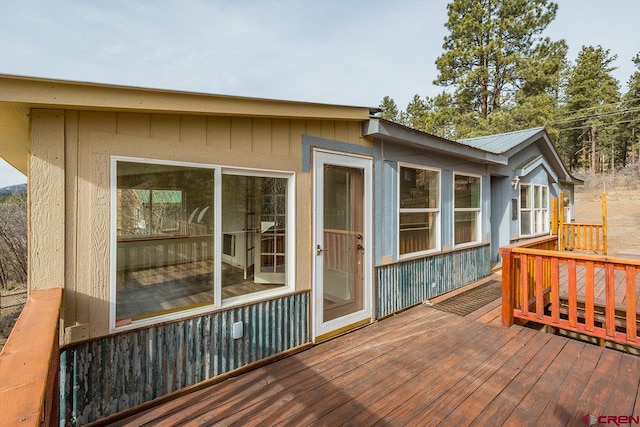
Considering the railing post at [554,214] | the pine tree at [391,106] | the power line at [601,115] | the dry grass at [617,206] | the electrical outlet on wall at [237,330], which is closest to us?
the electrical outlet on wall at [237,330]

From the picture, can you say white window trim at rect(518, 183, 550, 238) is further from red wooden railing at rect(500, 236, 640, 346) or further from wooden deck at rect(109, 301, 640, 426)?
wooden deck at rect(109, 301, 640, 426)

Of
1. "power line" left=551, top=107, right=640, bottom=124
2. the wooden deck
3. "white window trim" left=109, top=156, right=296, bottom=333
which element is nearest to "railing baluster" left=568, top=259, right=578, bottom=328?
the wooden deck

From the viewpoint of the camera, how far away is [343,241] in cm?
362

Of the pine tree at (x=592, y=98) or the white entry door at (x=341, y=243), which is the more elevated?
the pine tree at (x=592, y=98)

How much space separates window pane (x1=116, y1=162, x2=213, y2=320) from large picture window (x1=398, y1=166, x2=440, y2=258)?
103 inches

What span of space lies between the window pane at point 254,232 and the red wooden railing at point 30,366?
135cm

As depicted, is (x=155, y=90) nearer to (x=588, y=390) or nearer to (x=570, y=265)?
(x=588, y=390)

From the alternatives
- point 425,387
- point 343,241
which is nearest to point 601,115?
point 343,241

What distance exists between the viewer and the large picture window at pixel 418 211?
428cm

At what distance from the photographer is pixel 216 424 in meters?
2.03

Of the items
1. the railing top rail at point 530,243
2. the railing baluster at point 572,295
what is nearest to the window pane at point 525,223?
the railing top rail at point 530,243

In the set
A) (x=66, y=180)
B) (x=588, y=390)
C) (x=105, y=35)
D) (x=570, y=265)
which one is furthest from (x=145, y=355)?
(x=105, y=35)

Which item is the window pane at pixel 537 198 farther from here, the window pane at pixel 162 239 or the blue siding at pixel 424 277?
the window pane at pixel 162 239
